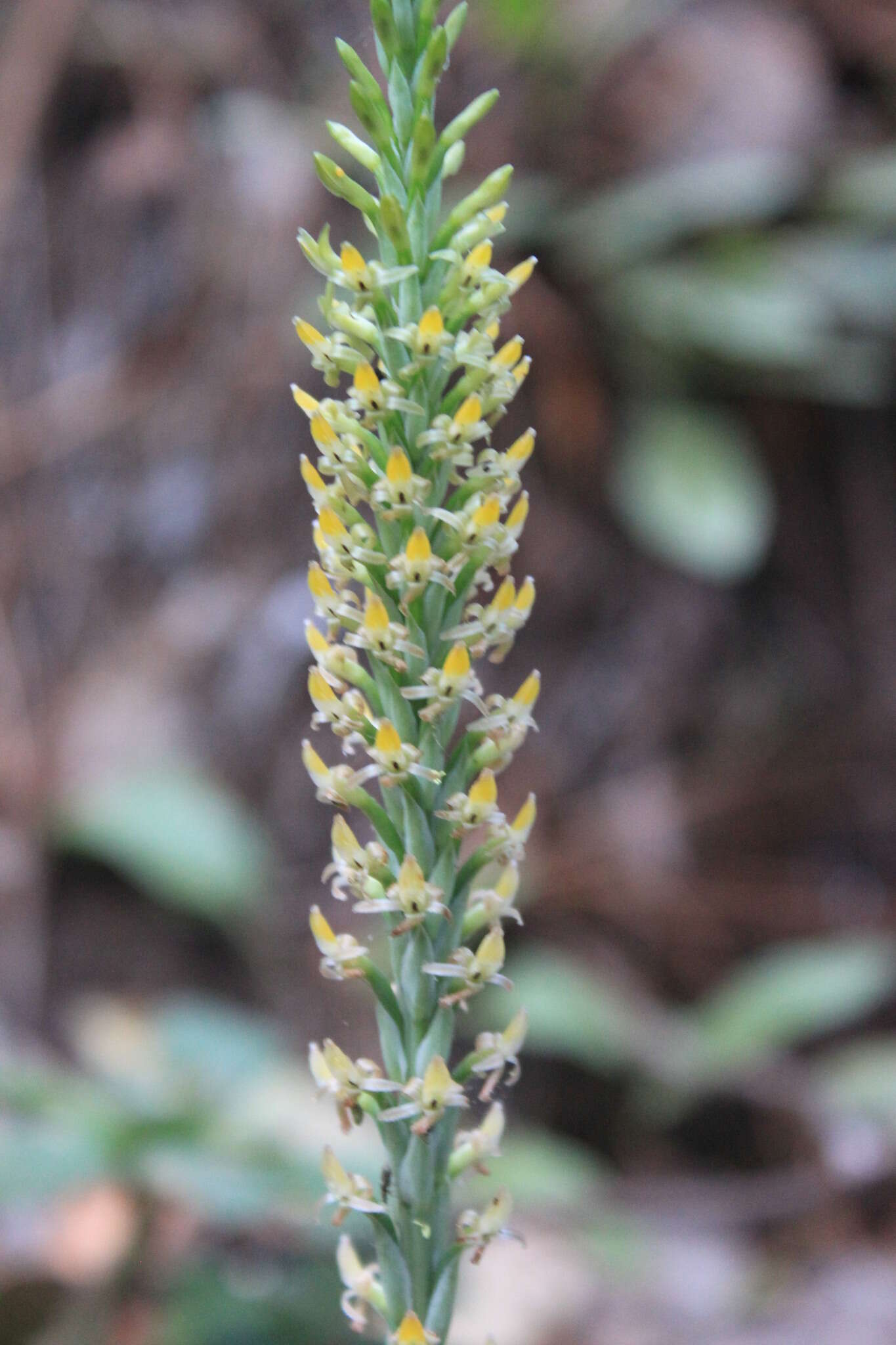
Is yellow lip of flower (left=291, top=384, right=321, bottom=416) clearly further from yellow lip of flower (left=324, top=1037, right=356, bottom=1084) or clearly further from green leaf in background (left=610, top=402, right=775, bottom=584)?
green leaf in background (left=610, top=402, right=775, bottom=584)

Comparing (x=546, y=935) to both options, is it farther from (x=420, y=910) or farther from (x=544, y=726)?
(x=420, y=910)

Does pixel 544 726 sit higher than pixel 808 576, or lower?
lower

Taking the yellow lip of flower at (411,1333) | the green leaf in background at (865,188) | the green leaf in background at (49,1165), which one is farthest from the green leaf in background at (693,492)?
the yellow lip of flower at (411,1333)

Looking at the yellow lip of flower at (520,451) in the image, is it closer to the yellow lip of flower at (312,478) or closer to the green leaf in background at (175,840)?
the yellow lip of flower at (312,478)

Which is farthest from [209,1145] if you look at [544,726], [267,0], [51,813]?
[267,0]

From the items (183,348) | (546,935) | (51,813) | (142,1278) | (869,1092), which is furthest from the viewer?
(183,348)

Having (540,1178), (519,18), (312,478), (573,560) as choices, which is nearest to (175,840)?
(540,1178)

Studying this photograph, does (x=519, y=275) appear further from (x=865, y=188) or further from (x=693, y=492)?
(x=865, y=188)

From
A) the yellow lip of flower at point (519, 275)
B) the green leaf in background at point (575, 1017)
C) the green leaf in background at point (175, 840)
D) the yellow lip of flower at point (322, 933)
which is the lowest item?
the green leaf in background at point (575, 1017)
